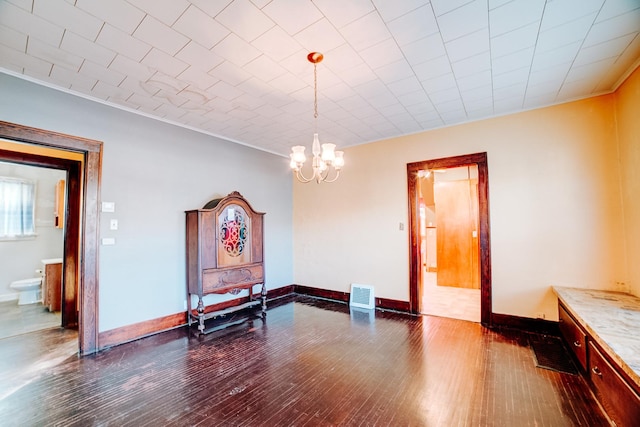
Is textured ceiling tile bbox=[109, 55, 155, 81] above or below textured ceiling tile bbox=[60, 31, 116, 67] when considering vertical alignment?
below

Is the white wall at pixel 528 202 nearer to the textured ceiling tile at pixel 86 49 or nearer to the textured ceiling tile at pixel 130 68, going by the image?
the textured ceiling tile at pixel 130 68

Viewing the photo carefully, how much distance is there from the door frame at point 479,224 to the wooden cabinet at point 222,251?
2.37m

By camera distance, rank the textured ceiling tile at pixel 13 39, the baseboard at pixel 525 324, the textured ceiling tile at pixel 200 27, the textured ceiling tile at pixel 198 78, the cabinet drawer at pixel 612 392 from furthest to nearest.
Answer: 1. the baseboard at pixel 525 324
2. the textured ceiling tile at pixel 198 78
3. the textured ceiling tile at pixel 13 39
4. the textured ceiling tile at pixel 200 27
5. the cabinet drawer at pixel 612 392

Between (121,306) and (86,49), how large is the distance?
8.72 feet

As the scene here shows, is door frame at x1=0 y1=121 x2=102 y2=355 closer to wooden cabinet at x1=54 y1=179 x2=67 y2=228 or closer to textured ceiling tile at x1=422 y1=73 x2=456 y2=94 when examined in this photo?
wooden cabinet at x1=54 y1=179 x2=67 y2=228

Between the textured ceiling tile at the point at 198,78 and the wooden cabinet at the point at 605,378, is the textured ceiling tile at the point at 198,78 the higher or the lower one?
the higher one

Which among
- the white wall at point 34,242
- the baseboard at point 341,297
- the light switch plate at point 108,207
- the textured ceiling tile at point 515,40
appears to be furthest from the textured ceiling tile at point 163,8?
the white wall at point 34,242

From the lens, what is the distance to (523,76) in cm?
272

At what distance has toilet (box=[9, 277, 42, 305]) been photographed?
455 cm

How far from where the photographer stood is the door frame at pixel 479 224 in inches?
146

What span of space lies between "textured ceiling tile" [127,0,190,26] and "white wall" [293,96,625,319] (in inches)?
136

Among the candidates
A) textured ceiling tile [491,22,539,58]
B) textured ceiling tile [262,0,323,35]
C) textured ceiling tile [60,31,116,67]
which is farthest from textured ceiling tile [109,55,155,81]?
textured ceiling tile [491,22,539,58]

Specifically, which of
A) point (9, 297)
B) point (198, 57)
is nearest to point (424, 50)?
point (198, 57)

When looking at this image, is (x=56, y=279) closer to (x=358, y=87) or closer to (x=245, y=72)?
(x=245, y=72)
